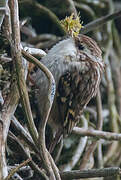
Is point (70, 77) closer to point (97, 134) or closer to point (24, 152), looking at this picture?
point (97, 134)

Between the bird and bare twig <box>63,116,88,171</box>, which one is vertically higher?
the bird

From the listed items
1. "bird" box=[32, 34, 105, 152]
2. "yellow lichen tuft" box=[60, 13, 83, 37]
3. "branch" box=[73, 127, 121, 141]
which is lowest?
"branch" box=[73, 127, 121, 141]

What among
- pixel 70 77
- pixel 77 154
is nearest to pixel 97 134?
pixel 77 154

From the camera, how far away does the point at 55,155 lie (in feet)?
7.50

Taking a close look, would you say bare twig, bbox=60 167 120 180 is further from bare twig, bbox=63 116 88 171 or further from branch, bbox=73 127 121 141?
bare twig, bbox=63 116 88 171

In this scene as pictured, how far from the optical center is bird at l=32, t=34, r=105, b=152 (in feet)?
6.74

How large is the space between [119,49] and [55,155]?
1203 millimetres

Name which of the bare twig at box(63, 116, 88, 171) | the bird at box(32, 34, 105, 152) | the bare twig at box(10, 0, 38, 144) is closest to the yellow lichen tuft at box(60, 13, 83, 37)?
the bird at box(32, 34, 105, 152)

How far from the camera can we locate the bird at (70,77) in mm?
2055

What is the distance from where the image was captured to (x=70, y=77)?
2078 mm

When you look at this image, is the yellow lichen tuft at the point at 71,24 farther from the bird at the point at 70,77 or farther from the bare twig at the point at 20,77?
the bare twig at the point at 20,77

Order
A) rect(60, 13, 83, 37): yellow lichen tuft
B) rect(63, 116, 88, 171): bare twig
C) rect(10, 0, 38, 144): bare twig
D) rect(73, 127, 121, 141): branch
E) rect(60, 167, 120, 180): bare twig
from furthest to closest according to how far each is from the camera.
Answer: rect(63, 116, 88, 171): bare twig < rect(73, 127, 121, 141): branch < rect(60, 13, 83, 37): yellow lichen tuft < rect(60, 167, 120, 180): bare twig < rect(10, 0, 38, 144): bare twig

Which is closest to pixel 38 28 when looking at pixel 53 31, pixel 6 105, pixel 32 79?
pixel 53 31

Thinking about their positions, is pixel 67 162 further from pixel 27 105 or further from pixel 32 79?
pixel 27 105
